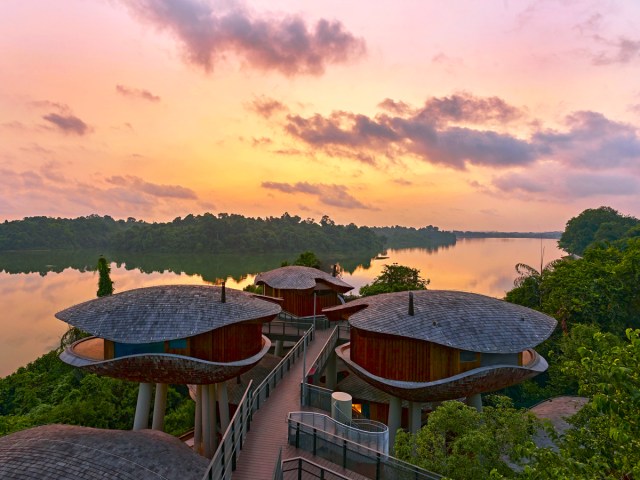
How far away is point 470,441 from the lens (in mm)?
10445

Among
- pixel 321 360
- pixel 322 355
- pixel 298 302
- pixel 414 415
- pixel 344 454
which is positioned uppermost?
pixel 298 302

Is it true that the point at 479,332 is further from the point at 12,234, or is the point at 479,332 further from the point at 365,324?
the point at 12,234

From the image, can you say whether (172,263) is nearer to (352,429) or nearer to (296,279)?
(296,279)

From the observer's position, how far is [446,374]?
1791cm

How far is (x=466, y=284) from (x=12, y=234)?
167 m

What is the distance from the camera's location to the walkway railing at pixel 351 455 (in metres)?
11.8

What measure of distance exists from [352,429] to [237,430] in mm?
4434

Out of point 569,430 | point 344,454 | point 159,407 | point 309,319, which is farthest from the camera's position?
point 309,319

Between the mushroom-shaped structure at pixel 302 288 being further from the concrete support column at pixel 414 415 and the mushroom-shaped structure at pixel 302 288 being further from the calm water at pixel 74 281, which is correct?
the calm water at pixel 74 281

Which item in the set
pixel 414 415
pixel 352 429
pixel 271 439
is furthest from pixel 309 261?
pixel 352 429

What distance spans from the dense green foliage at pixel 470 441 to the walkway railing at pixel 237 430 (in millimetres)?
5820

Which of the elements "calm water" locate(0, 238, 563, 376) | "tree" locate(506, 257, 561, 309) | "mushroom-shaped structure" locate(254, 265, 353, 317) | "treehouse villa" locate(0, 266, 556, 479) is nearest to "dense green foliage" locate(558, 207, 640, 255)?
"calm water" locate(0, 238, 563, 376)

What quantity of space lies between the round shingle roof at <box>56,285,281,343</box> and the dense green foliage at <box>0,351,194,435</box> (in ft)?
32.5

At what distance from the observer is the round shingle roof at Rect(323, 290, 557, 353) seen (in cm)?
1762
